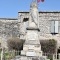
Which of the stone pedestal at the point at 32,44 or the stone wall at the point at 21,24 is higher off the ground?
the stone wall at the point at 21,24

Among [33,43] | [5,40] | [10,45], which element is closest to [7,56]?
[33,43]

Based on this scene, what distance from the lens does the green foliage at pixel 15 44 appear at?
1152 inches

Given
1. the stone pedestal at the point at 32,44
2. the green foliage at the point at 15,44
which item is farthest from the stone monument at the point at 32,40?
the green foliage at the point at 15,44

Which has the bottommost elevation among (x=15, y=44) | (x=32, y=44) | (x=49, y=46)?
(x=49, y=46)

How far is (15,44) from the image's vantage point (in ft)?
96.6

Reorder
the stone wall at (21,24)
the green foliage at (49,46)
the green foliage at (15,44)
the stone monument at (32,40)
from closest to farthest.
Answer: the stone monument at (32,40), the green foliage at (49,46), the green foliage at (15,44), the stone wall at (21,24)

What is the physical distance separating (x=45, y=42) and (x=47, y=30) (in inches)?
107

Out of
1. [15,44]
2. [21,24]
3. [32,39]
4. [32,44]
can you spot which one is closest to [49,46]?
[15,44]

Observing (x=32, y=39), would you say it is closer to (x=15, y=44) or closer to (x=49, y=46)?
Answer: (x=49, y=46)

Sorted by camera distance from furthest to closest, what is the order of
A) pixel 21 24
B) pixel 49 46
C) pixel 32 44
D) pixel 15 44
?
1. pixel 21 24
2. pixel 15 44
3. pixel 49 46
4. pixel 32 44

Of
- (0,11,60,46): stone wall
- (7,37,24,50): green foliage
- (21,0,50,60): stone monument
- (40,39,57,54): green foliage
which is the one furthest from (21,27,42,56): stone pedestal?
(0,11,60,46): stone wall

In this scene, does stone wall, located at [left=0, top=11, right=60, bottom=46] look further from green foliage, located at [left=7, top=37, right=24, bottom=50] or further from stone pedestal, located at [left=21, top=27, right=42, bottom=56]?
stone pedestal, located at [left=21, top=27, right=42, bottom=56]

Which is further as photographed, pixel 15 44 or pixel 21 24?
pixel 21 24

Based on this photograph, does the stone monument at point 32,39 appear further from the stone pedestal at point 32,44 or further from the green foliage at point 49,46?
the green foliage at point 49,46
